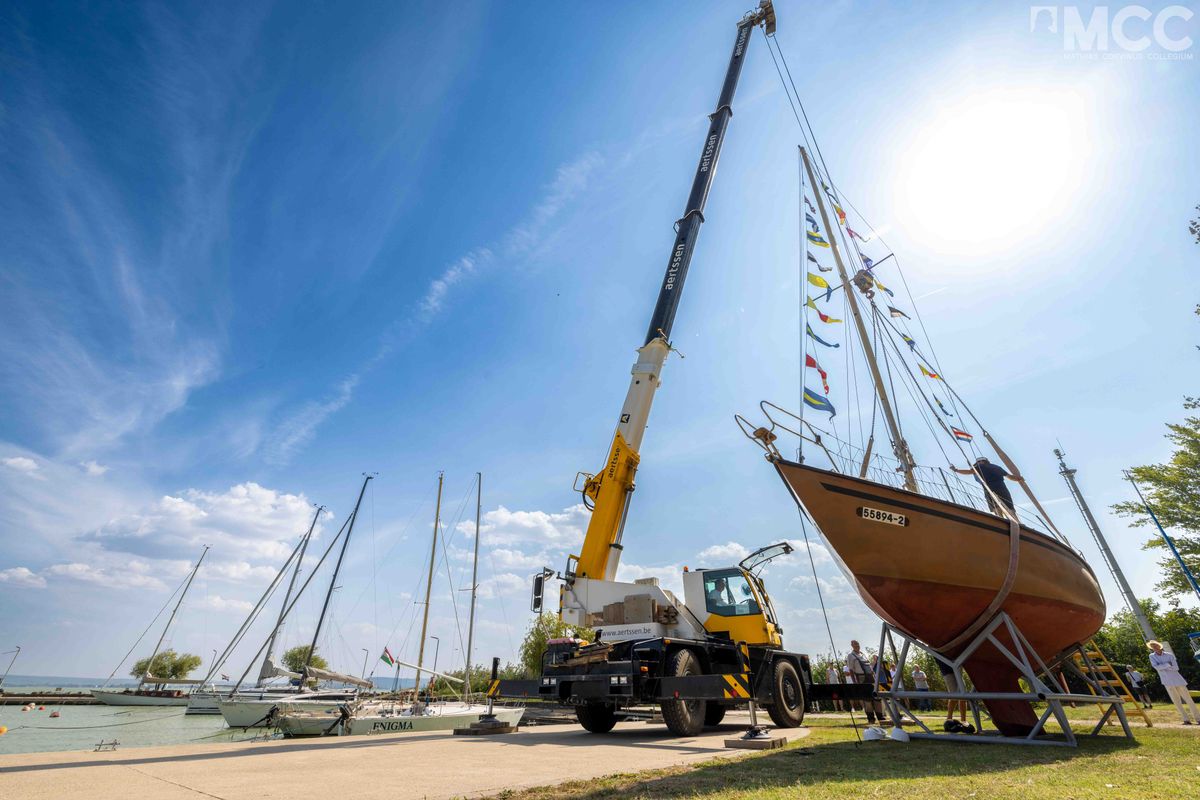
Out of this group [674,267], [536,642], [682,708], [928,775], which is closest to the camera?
[928,775]

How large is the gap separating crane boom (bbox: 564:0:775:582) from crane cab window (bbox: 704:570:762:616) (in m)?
1.96

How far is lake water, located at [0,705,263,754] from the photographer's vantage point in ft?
65.3

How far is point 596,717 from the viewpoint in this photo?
965 centimetres

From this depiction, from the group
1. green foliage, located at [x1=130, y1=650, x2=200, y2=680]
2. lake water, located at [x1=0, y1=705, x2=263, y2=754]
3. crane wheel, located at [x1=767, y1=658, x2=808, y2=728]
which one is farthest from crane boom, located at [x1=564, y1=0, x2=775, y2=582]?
green foliage, located at [x1=130, y1=650, x2=200, y2=680]

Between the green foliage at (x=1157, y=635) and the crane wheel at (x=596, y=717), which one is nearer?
the crane wheel at (x=596, y=717)

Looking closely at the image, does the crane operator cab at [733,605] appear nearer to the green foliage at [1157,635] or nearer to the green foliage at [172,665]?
the green foliage at [1157,635]

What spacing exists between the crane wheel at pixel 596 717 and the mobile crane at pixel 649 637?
0.02 metres

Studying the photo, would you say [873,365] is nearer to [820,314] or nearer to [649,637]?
[820,314]

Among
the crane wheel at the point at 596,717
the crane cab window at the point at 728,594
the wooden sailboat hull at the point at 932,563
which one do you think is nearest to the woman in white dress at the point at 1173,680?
the wooden sailboat hull at the point at 932,563

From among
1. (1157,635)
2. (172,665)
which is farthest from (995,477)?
(172,665)

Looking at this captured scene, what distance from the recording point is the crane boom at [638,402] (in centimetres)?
1126

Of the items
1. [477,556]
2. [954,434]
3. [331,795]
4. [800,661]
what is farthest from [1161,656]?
[477,556]

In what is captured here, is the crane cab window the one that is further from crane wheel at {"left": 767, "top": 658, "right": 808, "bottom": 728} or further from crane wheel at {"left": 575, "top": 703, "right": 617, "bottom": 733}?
crane wheel at {"left": 575, "top": 703, "right": 617, "bottom": 733}

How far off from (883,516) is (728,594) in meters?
4.39
